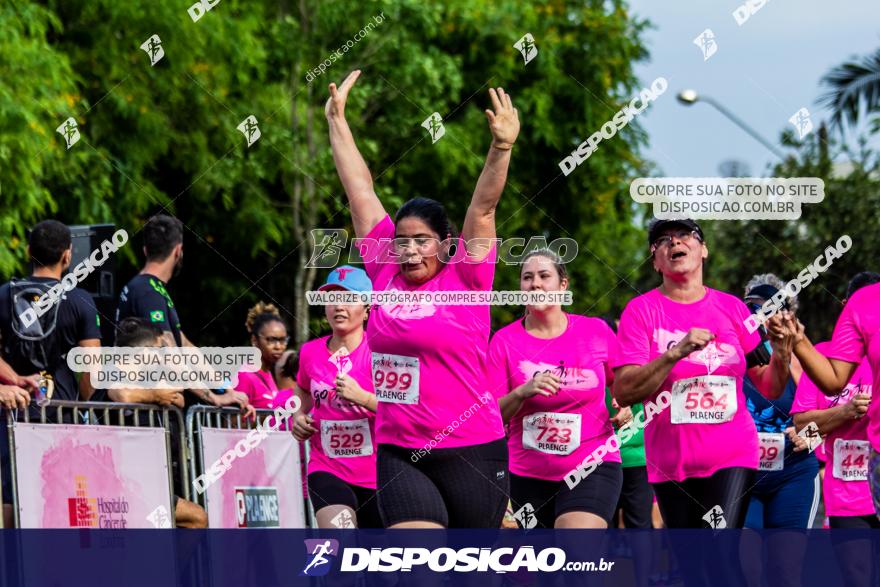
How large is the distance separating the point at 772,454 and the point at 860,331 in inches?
77.0

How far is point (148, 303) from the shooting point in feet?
27.6

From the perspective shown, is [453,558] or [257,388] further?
[257,388]

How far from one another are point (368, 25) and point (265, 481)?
9.89 metres

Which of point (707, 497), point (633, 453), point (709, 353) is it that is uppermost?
point (709, 353)

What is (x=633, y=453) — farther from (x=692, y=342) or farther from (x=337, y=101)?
(x=337, y=101)

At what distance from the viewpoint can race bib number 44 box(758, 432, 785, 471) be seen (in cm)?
800

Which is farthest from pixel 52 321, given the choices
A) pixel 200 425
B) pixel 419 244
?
pixel 419 244

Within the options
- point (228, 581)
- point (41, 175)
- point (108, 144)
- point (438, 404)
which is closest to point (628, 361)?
point (438, 404)

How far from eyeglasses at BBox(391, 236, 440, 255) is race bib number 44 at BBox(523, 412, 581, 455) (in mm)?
1777

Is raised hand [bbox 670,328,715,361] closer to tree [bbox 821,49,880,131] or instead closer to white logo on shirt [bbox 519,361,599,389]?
white logo on shirt [bbox 519,361,599,389]

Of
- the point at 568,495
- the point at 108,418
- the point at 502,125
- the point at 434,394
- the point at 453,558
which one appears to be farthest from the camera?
the point at 108,418

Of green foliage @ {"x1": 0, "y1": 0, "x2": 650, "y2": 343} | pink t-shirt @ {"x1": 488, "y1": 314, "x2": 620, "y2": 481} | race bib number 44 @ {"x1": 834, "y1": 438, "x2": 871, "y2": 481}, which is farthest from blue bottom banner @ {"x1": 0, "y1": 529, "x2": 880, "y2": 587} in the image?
green foliage @ {"x1": 0, "y1": 0, "x2": 650, "y2": 343}

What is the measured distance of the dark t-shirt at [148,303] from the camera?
27.6 feet

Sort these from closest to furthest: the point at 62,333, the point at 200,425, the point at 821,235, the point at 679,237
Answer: the point at 679,237 < the point at 62,333 < the point at 200,425 < the point at 821,235
